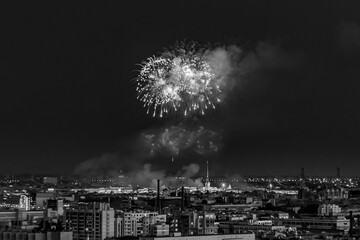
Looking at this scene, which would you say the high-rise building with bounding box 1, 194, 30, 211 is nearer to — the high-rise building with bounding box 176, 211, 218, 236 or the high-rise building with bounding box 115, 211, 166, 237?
the high-rise building with bounding box 176, 211, 218, 236

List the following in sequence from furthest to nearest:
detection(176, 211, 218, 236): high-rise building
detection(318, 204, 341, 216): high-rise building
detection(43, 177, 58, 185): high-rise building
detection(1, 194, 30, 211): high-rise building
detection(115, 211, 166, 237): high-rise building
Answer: detection(43, 177, 58, 185): high-rise building → detection(1, 194, 30, 211): high-rise building → detection(318, 204, 341, 216): high-rise building → detection(176, 211, 218, 236): high-rise building → detection(115, 211, 166, 237): high-rise building

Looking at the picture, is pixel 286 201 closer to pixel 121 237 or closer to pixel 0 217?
pixel 0 217

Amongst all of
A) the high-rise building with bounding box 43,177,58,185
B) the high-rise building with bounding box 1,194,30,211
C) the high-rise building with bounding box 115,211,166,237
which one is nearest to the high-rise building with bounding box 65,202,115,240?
the high-rise building with bounding box 115,211,166,237

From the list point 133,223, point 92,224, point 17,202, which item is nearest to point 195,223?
point 133,223

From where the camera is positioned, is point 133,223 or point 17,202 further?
point 17,202

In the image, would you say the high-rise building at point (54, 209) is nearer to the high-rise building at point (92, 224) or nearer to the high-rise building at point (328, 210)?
the high-rise building at point (92, 224)

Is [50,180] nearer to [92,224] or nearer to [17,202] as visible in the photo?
[17,202]

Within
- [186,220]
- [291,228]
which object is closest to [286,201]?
[291,228]

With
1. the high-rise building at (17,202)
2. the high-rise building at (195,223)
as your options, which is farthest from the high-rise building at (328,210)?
the high-rise building at (17,202)
